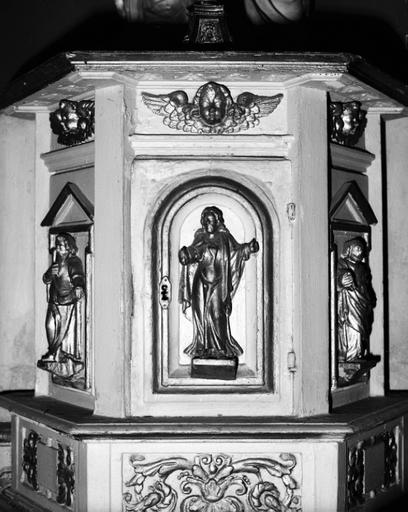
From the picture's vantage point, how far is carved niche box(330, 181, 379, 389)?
4383mm

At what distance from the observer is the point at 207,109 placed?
4.14 m

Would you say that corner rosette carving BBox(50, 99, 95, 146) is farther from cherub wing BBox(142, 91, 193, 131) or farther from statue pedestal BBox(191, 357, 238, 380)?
statue pedestal BBox(191, 357, 238, 380)

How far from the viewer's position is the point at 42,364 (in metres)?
4.51

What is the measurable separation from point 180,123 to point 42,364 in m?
1.51

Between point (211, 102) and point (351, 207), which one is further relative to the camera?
point (351, 207)

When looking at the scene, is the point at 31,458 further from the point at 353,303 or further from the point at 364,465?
the point at 353,303

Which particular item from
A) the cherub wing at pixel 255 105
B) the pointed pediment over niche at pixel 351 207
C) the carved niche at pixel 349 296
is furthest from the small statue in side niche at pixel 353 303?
the cherub wing at pixel 255 105

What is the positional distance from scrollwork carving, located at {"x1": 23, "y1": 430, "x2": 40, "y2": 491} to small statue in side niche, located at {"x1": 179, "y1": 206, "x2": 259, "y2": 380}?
105cm

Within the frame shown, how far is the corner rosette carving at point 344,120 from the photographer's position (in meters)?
4.42

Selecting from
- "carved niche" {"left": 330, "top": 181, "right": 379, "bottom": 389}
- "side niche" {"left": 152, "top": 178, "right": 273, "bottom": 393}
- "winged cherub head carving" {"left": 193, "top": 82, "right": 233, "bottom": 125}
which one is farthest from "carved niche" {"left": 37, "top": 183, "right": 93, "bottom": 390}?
"carved niche" {"left": 330, "top": 181, "right": 379, "bottom": 389}

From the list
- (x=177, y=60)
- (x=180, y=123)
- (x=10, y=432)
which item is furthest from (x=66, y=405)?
(x=177, y=60)

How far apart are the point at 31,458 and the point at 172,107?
2.06 m

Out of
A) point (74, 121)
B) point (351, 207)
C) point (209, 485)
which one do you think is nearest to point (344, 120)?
point (351, 207)

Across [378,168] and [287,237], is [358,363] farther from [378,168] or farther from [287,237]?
[378,168]
